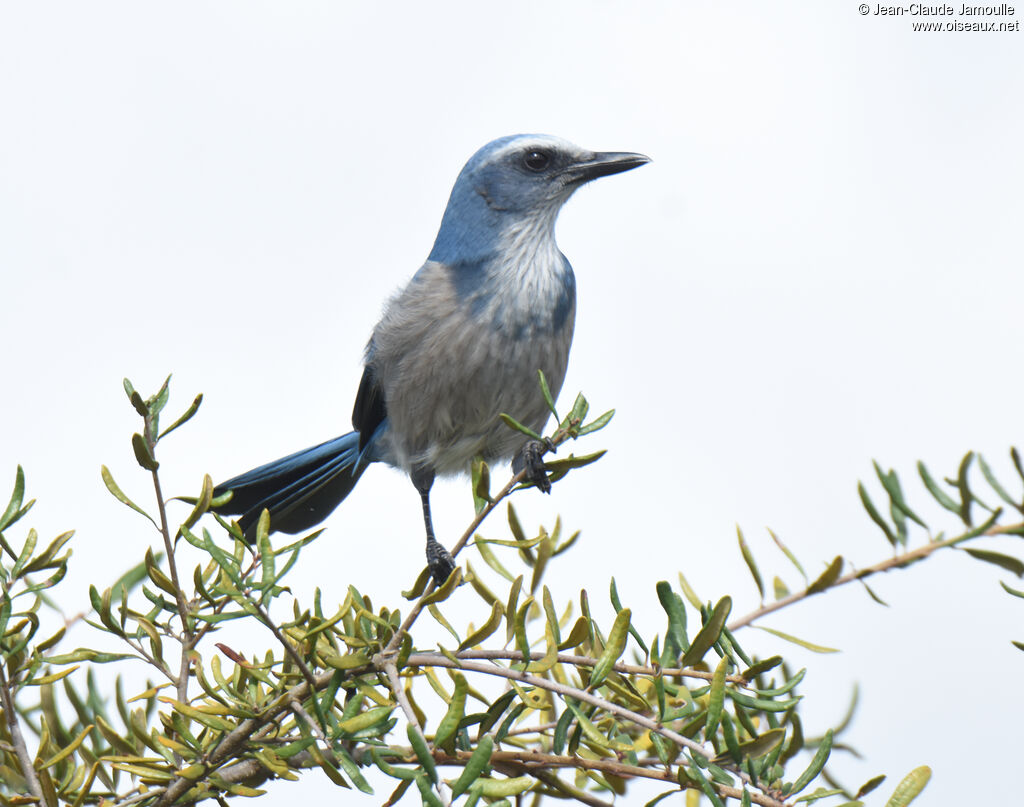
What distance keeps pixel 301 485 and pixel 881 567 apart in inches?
133

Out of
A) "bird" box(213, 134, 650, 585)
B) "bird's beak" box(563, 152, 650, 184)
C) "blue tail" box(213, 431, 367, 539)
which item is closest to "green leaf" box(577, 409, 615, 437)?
"bird" box(213, 134, 650, 585)

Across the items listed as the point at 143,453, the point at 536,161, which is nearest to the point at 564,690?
the point at 143,453

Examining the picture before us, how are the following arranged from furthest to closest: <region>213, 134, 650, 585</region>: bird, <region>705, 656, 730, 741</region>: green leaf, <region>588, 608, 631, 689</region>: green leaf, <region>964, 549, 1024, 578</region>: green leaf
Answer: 1. <region>213, 134, 650, 585</region>: bird
2. <region>588, 608, 631, 689</region>: green leaf
3. <region>705, 656, 730, 741</region>: green leaf
4. <region>964, 549, 1024, 578</region>: green leaf

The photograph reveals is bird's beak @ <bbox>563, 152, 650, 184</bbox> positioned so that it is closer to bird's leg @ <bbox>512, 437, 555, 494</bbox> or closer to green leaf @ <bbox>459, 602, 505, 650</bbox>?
bird's leg @ <bbox>512, 437, 555, 494</bbox>

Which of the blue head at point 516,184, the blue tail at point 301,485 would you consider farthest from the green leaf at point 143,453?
the blue head at point 516,184

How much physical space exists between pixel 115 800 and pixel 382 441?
108 inches

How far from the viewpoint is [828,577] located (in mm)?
1601

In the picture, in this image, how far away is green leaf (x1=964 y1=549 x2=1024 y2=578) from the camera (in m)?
1.40

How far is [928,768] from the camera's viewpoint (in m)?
1.56

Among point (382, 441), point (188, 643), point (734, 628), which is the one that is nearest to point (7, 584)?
point (188, 643)

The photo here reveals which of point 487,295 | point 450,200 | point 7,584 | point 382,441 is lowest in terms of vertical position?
point 7,584

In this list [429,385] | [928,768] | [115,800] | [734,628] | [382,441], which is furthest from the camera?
[382,441]

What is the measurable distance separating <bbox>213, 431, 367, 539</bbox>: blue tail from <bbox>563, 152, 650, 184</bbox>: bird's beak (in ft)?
4.64

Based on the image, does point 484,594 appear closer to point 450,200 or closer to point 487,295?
point 487,295
